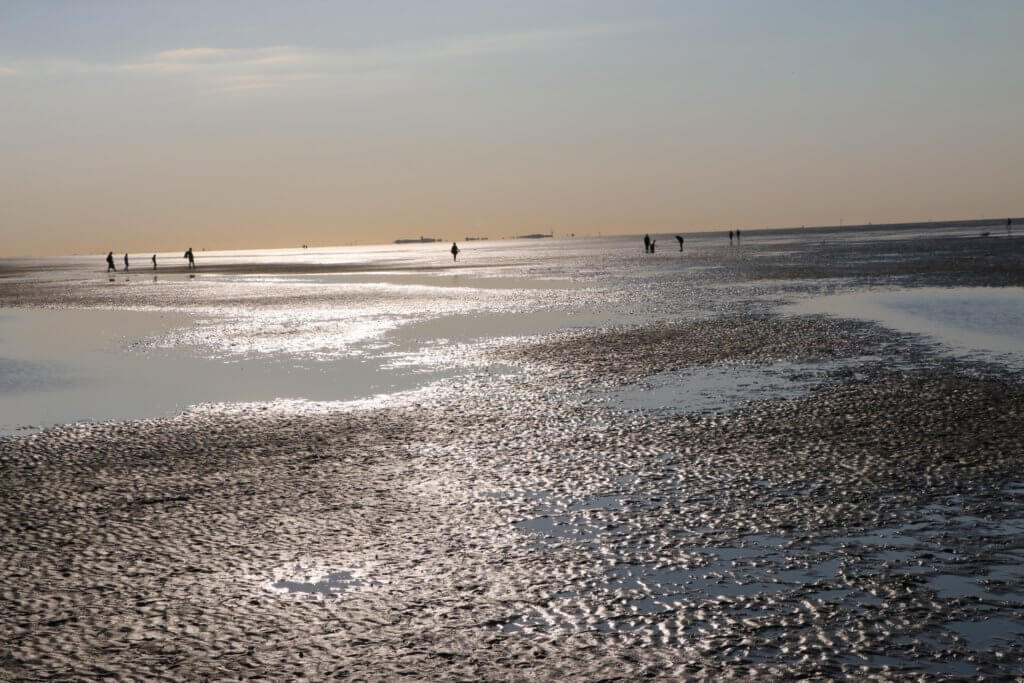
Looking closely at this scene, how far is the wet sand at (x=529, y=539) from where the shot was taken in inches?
287

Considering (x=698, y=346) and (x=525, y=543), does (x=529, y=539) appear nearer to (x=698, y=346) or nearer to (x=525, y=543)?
(x=525, y=543)

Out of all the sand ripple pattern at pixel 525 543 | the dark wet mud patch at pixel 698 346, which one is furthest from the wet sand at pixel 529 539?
the dark wet mud patch at pixel 698 346

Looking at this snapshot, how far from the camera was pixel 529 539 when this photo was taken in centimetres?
1001

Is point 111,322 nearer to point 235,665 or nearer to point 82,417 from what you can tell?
point 82,417

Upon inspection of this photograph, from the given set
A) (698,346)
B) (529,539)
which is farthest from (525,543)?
(698,346)

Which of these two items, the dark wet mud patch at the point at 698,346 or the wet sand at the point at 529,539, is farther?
the dark wet mud patch at the point at 698,346

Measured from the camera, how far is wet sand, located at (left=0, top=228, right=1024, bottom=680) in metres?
7.28

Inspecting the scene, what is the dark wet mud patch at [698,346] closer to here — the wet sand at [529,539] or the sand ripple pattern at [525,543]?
the wet sand at [529,539]

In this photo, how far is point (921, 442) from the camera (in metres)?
14.0

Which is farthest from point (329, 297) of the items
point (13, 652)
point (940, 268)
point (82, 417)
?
point (13, 652)

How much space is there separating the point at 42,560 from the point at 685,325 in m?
24.9

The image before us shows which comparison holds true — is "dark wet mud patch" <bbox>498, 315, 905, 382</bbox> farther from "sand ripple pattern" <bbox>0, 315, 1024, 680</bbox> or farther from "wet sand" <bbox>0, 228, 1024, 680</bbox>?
"sand ripple pattern" <bbox>0, 315, 1024, 680</bbox>

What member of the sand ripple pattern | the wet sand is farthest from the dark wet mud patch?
the sand ripple pattern

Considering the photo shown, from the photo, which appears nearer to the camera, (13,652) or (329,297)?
(13,652)
